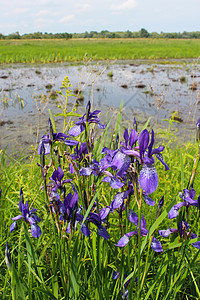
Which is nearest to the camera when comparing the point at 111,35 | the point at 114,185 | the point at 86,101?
the point at 114,185

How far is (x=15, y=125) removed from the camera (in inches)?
240

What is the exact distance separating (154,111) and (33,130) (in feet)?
12.0

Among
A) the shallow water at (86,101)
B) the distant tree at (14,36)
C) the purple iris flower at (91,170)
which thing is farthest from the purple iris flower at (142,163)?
the distant tree at (14,36)

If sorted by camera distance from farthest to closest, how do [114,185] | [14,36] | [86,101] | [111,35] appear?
[111,35] < [14,36] < [86,101] < [114,185]

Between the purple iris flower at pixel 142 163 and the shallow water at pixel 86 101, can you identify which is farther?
the shallow water at pixel 86 101

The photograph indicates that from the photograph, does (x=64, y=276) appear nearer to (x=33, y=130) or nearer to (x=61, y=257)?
(x=61, y=257)

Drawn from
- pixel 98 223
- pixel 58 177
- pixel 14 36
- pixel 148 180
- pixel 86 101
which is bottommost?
pixel 86 101

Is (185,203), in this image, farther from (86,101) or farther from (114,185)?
(86,101)

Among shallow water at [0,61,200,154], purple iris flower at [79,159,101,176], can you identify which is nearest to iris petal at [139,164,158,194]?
purple iris flower at [79,159,101,176]

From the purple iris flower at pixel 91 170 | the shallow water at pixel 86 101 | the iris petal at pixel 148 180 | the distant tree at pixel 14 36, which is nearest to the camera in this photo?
the iris petal at pixel 148 180

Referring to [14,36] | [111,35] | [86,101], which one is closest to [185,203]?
[86,101]

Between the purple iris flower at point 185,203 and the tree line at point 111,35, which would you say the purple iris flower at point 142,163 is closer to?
the purple iris flower at point 185,203

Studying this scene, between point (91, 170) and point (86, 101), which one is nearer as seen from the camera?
point (91, 170)

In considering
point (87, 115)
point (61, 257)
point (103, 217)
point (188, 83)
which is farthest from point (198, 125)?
point (188, 83)
